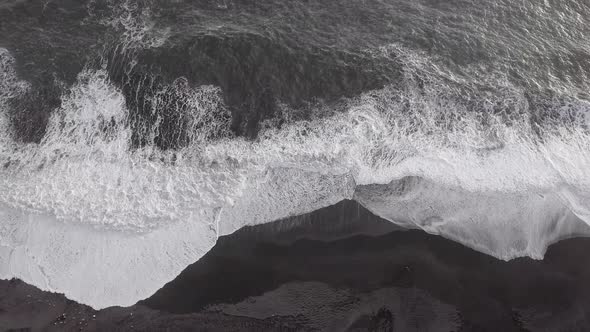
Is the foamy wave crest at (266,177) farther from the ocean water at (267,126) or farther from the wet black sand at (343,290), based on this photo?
the wet black sand at (343,290)

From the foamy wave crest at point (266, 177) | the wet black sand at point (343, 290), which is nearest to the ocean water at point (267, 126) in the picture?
the foamy wave crest at point (266, 177)

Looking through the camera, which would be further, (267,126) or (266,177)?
(267,126)

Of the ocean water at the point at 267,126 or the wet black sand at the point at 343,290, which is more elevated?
the ocean water at the point at 267,126

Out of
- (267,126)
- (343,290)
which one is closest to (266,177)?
(267,126)

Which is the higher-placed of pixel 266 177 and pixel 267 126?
pixel 267 126

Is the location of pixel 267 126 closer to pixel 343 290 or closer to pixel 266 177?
pixel 266 177

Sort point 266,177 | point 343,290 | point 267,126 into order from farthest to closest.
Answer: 1. point 267,126
2. point 266,177
3. point 343,290

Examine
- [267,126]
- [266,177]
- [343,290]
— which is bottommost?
[343,290]
